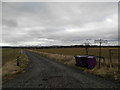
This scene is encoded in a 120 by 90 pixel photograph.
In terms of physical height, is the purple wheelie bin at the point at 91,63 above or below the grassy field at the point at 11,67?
above

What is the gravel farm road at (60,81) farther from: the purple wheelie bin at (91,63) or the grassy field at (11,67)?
the purple wheelie bin at (91,63)

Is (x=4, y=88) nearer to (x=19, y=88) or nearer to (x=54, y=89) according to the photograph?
(x=19, y=88)

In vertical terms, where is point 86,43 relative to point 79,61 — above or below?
above

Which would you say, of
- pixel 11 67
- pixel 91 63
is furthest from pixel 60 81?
pixel 11 67

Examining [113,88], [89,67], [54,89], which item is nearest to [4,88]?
[54,89]

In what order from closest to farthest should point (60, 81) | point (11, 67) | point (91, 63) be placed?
1. point (60, 81)
2. point (91, 63)
3. point (11, 67)

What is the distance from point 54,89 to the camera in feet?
25.9

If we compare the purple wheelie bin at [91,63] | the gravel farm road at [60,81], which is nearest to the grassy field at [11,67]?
the gravel farm road at [60,81]

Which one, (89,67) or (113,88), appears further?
(89,67)

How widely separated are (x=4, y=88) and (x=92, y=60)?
955 centimetres

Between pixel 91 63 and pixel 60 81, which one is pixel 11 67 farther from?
pixel 60 81

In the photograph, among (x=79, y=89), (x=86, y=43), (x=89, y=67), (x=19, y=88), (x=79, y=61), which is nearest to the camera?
(x=79, y=89)

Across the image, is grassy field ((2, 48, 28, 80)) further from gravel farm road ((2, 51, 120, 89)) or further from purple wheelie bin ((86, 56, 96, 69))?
purple wheelie bin ((86, 56, 96, 69))

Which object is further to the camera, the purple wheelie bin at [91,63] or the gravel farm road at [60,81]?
the purple wheelie bin at [91,63]
